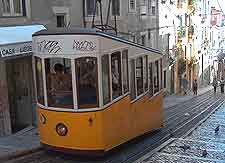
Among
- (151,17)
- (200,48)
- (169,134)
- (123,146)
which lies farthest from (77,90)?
(200,48)

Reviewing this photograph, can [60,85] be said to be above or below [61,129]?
above

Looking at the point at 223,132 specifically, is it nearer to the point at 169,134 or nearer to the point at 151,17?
the point at 169,134

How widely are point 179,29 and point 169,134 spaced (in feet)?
83.9

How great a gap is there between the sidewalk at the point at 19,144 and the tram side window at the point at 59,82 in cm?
149

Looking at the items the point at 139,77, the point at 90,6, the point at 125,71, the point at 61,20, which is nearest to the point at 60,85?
the point at 125,71

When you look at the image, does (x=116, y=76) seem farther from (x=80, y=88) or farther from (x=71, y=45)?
(x=71, y=45)

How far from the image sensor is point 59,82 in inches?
372

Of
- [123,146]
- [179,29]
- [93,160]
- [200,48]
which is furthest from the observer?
[200,48]

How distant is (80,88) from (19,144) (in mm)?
2958

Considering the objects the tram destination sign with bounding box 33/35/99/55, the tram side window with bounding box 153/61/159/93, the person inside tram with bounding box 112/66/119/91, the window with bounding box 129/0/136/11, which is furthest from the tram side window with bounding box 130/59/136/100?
the window with bounding box 129/0/136/11

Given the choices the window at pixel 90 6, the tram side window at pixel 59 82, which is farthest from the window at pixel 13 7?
the window at pixel 90 6

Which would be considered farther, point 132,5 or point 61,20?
point 132,5

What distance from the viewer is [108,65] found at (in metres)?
9.55

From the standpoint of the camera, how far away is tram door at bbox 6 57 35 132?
1360cm
